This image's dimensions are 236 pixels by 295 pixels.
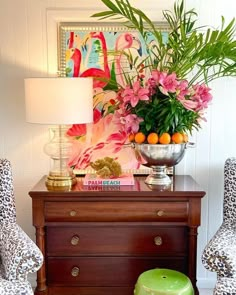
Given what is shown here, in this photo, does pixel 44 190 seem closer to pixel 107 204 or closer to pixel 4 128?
pixel 107 204

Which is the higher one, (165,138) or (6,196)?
(165,138)

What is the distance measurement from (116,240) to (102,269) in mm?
196

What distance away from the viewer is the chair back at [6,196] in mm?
2273

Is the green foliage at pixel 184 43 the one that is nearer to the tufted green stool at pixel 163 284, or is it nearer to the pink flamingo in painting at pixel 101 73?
the pink flamingo in painting at pixel 101 73

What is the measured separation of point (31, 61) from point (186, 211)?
1.36m

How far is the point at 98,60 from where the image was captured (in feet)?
8.51

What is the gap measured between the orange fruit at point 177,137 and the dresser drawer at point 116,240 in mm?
511

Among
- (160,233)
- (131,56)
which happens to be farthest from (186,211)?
(131,56)

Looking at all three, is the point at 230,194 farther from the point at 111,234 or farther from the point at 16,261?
the point at 16,261

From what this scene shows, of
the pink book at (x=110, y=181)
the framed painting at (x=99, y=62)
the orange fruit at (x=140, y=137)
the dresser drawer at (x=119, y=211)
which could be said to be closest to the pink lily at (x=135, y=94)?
the orange fruit at (x=140, y=137)

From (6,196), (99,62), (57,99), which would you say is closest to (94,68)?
(99,62)

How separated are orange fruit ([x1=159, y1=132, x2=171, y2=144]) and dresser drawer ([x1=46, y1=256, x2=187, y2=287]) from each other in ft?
2.23

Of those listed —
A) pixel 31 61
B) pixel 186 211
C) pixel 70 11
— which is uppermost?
pixel 70 11

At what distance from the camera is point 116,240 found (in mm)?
2328
